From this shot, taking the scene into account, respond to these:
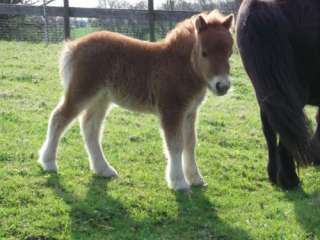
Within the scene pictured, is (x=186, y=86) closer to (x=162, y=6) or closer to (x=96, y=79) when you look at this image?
(x=96, y=79)

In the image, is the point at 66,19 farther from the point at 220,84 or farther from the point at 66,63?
the point at 220,84

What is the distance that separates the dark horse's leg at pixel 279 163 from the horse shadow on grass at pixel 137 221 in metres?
0.88

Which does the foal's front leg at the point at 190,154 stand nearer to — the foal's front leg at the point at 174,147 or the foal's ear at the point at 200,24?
the foal's front leg at the point at 174,147

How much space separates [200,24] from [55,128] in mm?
1881

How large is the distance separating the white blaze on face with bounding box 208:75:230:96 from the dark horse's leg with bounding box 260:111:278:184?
0.59 metres

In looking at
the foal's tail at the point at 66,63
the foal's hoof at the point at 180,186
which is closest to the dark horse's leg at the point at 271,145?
the foal's hoof at the point at 180,186

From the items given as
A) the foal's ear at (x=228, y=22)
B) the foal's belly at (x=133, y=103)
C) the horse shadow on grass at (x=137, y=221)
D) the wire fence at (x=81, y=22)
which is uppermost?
the foal's ear at (x=228, y=22)

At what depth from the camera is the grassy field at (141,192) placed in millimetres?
4801

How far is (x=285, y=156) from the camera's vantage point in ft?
18.4

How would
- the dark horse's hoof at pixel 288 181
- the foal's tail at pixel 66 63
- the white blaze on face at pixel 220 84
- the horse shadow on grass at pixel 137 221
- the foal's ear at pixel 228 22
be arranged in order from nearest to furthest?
1. the horse shadow on grass at pixel 137 221
2. the white blaze on face at pixel 220 84
3. the foal's ear at pixel 228 22
4. the dark horse's hoof at pixel 288 181
5. the foal's tail at pixel 66 63

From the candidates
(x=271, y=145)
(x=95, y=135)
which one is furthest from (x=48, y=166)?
(x=271, y=145)

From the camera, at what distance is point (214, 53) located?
207 inches

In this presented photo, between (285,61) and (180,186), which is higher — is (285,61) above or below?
above

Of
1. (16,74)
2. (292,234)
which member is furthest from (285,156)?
(16,74)
